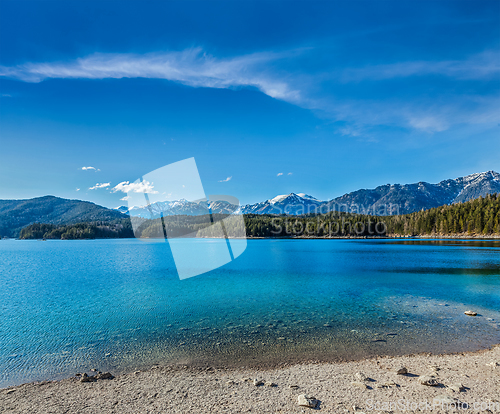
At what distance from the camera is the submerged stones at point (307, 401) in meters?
7.42

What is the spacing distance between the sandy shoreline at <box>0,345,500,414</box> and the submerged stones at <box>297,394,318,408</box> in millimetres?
114

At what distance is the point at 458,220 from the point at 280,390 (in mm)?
174147

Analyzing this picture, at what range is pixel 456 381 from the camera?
8.81 metres

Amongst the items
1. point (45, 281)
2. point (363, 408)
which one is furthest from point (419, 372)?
point (45, 281)

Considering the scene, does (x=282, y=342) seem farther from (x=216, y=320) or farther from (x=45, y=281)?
(x=45, y=281)

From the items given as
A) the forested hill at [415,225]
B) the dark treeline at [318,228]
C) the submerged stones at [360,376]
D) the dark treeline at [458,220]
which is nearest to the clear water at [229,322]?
the submerged stones at [360,376]

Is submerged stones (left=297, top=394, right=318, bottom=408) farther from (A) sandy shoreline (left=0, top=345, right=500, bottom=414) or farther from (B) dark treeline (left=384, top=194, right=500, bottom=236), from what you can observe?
(B) dark treeline (left=384, top=194, right=500, bottom=236)

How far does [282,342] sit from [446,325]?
10.2 meters

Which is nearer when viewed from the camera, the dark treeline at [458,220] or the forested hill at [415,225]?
the dark treeline at [458,220]

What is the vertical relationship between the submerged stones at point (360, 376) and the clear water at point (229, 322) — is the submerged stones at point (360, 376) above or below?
above

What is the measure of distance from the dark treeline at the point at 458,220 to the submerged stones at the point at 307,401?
156 m

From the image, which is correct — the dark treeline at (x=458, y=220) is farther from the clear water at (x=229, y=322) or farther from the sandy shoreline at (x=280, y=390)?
the sandy shoreline at (x=280, y=390)

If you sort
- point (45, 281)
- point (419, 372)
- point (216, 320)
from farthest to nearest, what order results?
point (45, 281)
point (216, 320)
point (419, 372)

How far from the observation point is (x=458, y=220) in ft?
462
